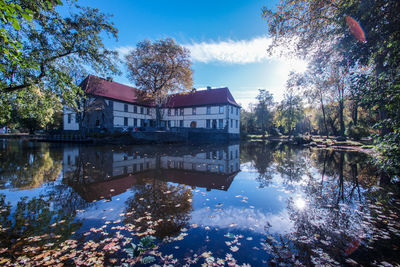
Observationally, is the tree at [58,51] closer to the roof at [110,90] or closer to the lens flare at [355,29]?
the lens flare at [355,29]

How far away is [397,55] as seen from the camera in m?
4.50

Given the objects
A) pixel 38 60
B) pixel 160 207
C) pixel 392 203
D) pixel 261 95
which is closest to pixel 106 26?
pixel 38 60

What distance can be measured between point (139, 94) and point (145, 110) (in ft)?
27.8

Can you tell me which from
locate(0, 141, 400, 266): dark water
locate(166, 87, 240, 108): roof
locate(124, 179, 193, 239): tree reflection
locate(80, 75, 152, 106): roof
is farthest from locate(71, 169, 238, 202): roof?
locate(166, 87, 240, 108): roof

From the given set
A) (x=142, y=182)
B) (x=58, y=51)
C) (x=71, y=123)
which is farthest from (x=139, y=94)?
(x=142, y=182)

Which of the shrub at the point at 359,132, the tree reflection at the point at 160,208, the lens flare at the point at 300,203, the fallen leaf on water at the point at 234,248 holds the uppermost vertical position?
the shrub at the point at 359,132

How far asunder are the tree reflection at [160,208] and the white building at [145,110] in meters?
24.3

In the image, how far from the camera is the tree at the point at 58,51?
866 centimetres

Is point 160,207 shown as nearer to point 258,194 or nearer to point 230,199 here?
point 230,199

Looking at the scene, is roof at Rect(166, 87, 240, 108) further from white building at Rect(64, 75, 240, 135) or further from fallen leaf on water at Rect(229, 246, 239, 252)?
fallen leaf on water at Rect(229, 246, 239, 252)

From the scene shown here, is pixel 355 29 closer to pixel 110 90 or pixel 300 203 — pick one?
pixel 300 203

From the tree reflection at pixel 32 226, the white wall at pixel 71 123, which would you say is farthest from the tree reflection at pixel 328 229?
the white wall at pixel 71 123

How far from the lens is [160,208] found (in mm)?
4207

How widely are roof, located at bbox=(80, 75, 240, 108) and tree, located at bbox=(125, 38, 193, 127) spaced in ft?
12.5
